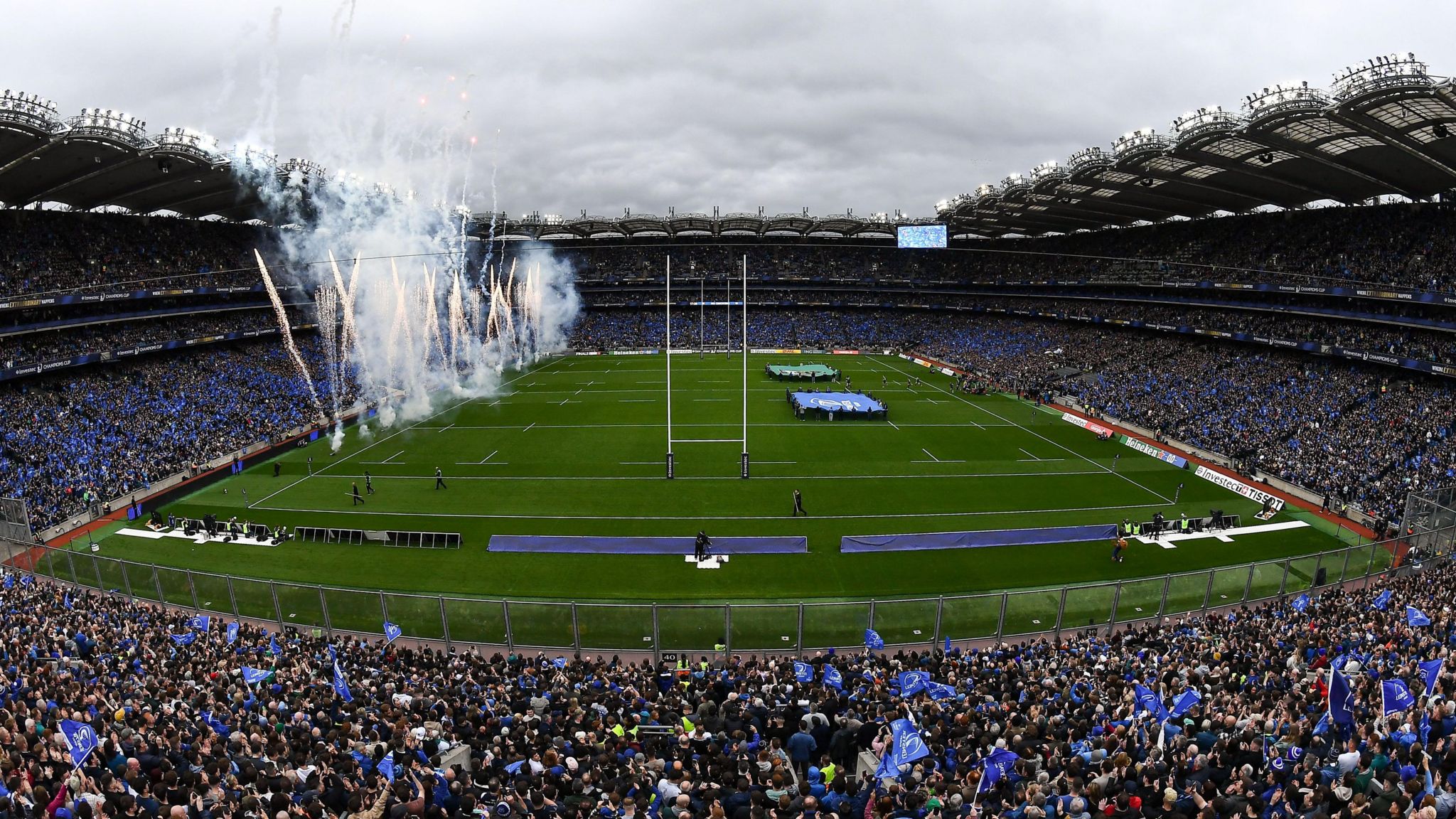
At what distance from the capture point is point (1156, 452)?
41188 millimetres

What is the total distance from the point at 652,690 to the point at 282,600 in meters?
12.0

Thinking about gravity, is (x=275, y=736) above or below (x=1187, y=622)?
above

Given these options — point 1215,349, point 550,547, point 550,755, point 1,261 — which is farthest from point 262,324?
point 1215,349

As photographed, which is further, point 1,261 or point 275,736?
point 1,261

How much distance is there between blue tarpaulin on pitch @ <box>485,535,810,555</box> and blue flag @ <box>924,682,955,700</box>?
558 inches

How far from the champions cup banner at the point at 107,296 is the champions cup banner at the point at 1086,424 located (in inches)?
2556

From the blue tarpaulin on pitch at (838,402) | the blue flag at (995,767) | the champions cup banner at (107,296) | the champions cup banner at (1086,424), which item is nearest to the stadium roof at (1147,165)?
the champions cup banner at (107,296)

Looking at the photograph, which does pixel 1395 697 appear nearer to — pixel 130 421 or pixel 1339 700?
pixel 1339 700

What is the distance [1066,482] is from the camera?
1439 inches

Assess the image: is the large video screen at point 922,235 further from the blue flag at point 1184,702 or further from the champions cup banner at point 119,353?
the blue flag at point 1184,702

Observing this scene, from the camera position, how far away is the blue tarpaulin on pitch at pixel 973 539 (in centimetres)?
2781

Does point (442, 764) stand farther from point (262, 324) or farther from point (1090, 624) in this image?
point (262, 324)

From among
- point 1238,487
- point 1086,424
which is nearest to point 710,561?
point 1238,487

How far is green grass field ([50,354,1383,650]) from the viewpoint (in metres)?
18.8
